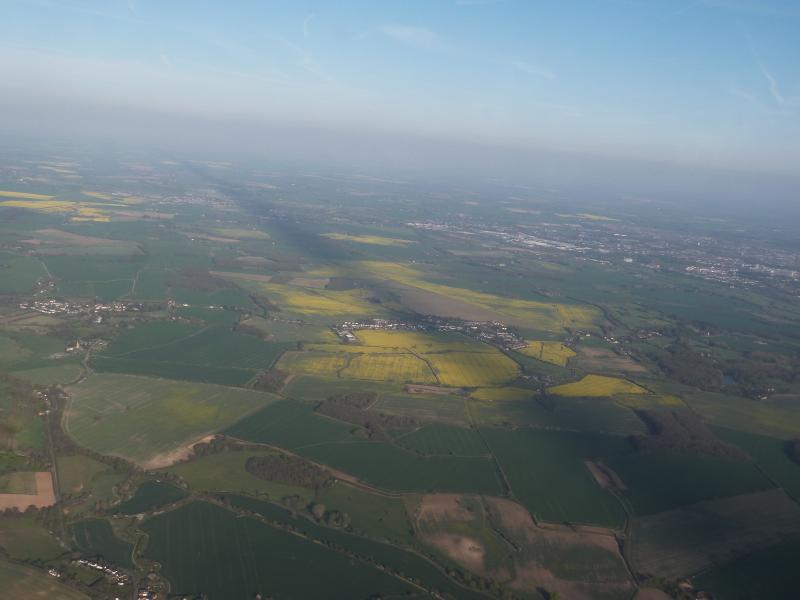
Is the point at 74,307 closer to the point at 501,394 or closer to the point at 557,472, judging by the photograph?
the point at 501,394

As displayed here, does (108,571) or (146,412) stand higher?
(108,571)

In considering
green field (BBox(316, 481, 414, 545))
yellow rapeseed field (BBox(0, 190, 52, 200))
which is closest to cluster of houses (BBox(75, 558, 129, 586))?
green field (BBox(316, 481, 414, 545))

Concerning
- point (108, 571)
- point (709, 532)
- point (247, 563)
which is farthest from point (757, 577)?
point (108, 571)

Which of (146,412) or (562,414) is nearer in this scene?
(146,412)

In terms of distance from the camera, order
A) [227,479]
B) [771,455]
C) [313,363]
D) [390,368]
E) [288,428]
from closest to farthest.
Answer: [227,479], [288,428], [771,455], [313,363], [390,368]

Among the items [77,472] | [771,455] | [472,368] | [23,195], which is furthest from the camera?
[23,195]

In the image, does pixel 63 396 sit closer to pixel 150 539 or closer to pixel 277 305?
pixel 150 539

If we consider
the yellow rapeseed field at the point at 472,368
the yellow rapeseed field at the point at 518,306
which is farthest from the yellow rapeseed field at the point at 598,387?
the yellow rapeseed field at the point at 518,306

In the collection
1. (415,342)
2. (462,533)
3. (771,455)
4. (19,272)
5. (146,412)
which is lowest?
(19,272)
